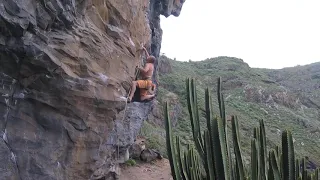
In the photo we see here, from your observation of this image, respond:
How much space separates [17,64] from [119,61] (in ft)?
8.16

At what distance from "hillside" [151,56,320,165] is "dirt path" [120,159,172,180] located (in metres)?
5.42

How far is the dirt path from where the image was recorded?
12.7 metres

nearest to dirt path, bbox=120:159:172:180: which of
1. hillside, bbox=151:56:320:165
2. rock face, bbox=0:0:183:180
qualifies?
rock face, bbox=0:0:183:180

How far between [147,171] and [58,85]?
24.8 ft

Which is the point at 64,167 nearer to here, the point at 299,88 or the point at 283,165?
the point at 283,165

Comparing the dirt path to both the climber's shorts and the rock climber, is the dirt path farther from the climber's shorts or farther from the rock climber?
the climber's shorts

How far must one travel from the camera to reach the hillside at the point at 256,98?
83.1ft

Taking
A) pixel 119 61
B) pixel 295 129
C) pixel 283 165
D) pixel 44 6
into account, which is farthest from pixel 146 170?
pixel 295 129

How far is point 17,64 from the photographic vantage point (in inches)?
268

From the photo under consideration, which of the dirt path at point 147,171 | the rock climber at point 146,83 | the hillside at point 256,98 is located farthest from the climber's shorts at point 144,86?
the hillside at point 256,98

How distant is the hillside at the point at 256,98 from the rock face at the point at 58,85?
1247cm

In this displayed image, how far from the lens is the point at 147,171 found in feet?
45.2

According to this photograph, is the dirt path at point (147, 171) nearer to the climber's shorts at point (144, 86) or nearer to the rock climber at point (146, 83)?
the rock climber at point (146, 83)

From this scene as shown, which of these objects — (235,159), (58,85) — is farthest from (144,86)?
(235,159)
